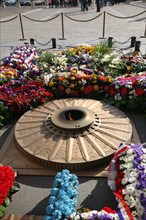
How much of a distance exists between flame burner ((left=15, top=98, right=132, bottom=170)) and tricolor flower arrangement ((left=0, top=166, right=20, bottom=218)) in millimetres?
562

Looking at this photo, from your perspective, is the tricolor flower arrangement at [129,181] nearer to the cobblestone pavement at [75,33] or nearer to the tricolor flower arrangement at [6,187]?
the tricolor flower arrangement at [6,187]

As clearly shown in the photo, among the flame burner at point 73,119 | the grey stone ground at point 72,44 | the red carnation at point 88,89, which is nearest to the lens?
the grey stone ground at point 72,44

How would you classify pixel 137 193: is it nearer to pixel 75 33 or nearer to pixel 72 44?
pixel 72 44

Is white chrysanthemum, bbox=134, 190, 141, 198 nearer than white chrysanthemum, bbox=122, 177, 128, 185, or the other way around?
white chrysanthemum, bbox=134, 190, 141, 198

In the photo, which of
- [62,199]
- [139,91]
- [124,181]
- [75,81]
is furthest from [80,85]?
[62,199]

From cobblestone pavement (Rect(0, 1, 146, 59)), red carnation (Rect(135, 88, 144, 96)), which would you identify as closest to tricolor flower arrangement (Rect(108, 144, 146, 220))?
red carnation (Rect(135, 88, 144, 96))

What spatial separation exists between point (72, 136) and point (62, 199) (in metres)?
1.25

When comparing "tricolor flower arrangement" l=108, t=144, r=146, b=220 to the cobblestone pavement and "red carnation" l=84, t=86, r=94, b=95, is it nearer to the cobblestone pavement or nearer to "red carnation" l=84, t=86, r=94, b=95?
"red carnation" l=84, t=86, r=94, b=95

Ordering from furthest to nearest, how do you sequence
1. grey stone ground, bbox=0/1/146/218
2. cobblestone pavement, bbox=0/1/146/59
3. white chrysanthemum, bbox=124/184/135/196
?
1. cobblestone pavement, bbox=0/1/146/59
2. grey stone ground, bbox=0/1/146/218
3. white chrysanthemum, bbox=124/184/135/196

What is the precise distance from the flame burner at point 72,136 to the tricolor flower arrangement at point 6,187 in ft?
1.84

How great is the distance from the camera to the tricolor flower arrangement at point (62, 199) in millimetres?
2482

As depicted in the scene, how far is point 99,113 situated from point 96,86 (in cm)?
96

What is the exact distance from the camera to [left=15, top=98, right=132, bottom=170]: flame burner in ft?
11.3

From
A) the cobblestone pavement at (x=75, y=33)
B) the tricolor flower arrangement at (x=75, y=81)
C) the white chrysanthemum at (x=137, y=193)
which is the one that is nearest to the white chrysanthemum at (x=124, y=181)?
the white chrysanthemum at (x=137, y=193)
